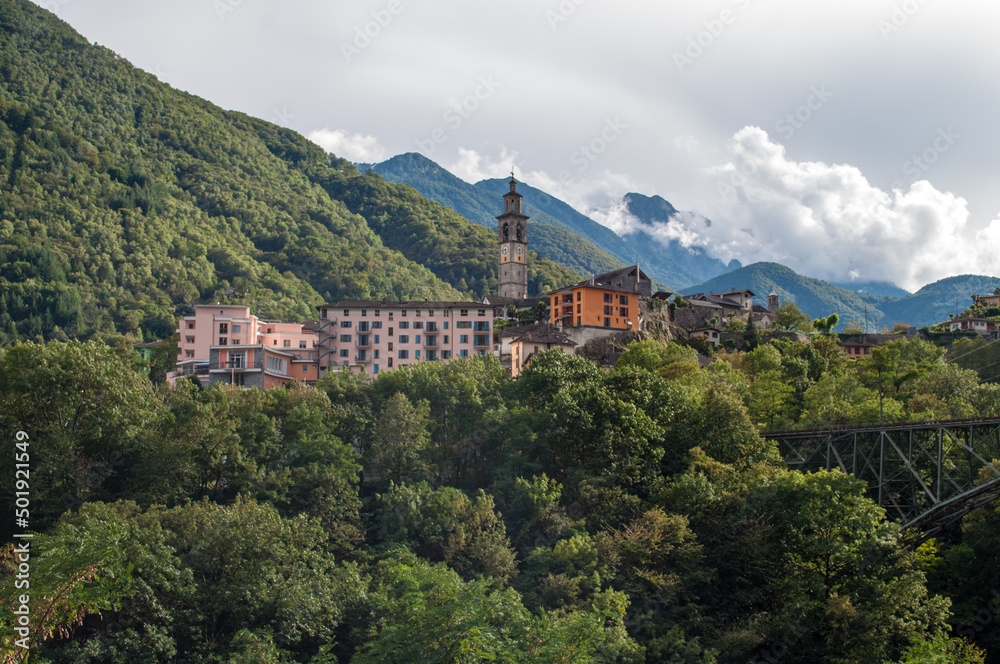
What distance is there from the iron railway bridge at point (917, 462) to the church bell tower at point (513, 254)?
2839 inches

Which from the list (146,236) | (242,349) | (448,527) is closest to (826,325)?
(242,349)

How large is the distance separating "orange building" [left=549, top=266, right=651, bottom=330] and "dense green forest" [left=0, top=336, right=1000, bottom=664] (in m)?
26.3

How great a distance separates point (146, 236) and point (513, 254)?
67.9 m

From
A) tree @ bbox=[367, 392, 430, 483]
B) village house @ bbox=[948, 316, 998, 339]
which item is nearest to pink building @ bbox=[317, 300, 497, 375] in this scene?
tree @ bbox=[367, 392, 430, 483]

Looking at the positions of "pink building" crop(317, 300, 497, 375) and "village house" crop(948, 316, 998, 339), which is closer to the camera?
"pink building" crop(317, 300, 497, 375)

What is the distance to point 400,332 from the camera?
83500 millimetres

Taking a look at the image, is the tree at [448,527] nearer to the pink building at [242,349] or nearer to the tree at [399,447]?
the tree at [399,447]

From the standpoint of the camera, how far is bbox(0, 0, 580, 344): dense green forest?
125m

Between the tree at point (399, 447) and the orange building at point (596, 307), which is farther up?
the orange building at point (596, 307)

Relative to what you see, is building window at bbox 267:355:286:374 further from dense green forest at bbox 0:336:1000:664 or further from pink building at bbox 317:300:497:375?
dense green forest at bbox 0:336:1000:664

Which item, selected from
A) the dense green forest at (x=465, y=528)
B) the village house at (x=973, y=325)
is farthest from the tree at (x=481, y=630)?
the village house at (x=973, y=325)

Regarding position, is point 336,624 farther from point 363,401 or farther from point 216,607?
point 363,401

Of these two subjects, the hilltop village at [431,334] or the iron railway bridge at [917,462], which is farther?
the hilltop village at [431,334]

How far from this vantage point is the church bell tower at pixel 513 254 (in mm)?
123625
